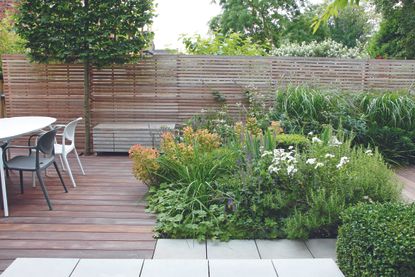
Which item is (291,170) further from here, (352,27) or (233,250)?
(352,27)

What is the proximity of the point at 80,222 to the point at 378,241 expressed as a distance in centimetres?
239

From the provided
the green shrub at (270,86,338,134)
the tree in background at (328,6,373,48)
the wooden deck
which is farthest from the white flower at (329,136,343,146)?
the tree in background at (328,6,373,48)

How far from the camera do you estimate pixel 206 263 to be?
2.61 metres

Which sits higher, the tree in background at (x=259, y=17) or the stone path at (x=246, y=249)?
the tree in background at (x=259, y=17)

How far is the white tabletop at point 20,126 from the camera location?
3629 mm

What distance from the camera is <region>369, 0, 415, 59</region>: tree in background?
9.13 meters

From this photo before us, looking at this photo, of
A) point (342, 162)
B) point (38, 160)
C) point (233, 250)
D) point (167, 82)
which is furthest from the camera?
point (167, 82)

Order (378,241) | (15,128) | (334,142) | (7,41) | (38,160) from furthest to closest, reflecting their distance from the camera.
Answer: (7,41)
(15,128)
(334,142)
(38,160)
(378,241)

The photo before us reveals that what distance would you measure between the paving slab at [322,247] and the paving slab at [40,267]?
5.58 ft

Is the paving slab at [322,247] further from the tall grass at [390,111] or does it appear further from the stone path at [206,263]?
the tall grass at [390,111]

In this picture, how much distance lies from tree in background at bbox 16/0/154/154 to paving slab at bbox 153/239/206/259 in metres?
3.68

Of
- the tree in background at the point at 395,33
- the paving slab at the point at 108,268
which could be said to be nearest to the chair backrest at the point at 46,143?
the paving slab at the point at 108,268

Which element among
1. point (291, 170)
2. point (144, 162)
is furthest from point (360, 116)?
point (144, 162)

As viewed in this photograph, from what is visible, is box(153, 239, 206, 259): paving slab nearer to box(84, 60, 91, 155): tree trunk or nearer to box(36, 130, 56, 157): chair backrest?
box(36, 130, 56, 157): chair backrest
